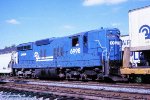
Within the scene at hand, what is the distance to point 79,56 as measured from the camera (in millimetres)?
19469

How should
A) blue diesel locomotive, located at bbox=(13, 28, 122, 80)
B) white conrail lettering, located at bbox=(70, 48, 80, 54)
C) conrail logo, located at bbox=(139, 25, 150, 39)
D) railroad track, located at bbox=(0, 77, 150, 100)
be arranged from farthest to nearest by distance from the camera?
1. white conrail lettering, located at bbox=(70, 48, 80, 54)
2. blue diesel locomotive, located at bbox=(13, 28, 122, 80)
3. conrail logo, located at bbox=(139, 25, 150, 39)
4. railroad track, located at bbox=(0, 77, 150, 100)

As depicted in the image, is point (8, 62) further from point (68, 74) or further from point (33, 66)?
point (68, 74)

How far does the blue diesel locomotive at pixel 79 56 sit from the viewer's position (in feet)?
58.5

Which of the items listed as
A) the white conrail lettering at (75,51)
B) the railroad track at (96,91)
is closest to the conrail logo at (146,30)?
the railroad track at (96,91)

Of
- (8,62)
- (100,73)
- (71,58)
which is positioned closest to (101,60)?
(100,73)

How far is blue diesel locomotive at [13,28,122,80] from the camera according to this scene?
58.5ft

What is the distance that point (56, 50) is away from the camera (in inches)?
880

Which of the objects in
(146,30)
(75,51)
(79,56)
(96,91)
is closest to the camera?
(96,91)

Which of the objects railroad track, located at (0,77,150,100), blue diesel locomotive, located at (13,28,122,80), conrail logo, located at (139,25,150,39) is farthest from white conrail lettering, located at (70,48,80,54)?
conrail logo, located at (139,25,150,39)

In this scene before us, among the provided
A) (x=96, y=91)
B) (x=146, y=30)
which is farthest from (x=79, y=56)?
(x=96, y=91)

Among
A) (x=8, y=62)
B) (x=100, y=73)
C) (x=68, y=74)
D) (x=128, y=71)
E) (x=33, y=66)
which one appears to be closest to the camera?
(x=128, y=71)

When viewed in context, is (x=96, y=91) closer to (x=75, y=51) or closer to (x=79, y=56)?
(x=79, y=56)

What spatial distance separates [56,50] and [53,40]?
1.09 meters

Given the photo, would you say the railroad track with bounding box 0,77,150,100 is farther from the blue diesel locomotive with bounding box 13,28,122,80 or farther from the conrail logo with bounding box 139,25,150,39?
the blue diesel locomotive with bounding box 13,28,122,80
